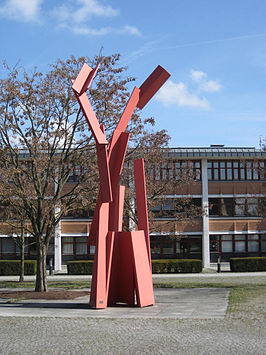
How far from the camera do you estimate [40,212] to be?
1741 centimetres

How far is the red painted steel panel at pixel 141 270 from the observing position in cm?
1243

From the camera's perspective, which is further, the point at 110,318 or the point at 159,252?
the point at 159,252

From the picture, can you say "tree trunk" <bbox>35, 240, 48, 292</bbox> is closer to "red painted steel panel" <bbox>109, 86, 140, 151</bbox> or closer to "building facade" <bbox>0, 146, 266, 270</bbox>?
"red painted steel panel" <bbox>109, 86, 140, 151</bbox>

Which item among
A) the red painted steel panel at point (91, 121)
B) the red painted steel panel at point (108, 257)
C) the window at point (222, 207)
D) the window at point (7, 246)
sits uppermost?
the red painted steel panel at point (91, 121)

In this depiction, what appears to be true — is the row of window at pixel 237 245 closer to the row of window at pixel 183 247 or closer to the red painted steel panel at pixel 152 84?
the row of window at pixel 183 247

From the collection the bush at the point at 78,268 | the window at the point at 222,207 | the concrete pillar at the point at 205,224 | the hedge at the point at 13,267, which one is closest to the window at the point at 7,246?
the hedge at the point at 13,267

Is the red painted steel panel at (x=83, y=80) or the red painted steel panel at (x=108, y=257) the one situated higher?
the red painted steel panel at (x=83, y=80)

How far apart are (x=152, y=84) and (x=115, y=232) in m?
4.15

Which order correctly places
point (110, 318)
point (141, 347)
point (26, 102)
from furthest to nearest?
1. point (26, 102)
2. point (110, 318)
3. point (141, 347)

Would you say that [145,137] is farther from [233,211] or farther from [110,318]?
[233,211]

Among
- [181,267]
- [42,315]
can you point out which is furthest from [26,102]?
[181,267]

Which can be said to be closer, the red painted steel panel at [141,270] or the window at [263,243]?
the red painted steel panel at [141,270]

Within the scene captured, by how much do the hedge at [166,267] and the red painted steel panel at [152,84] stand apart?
18.4 meters

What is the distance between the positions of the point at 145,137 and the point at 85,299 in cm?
650
